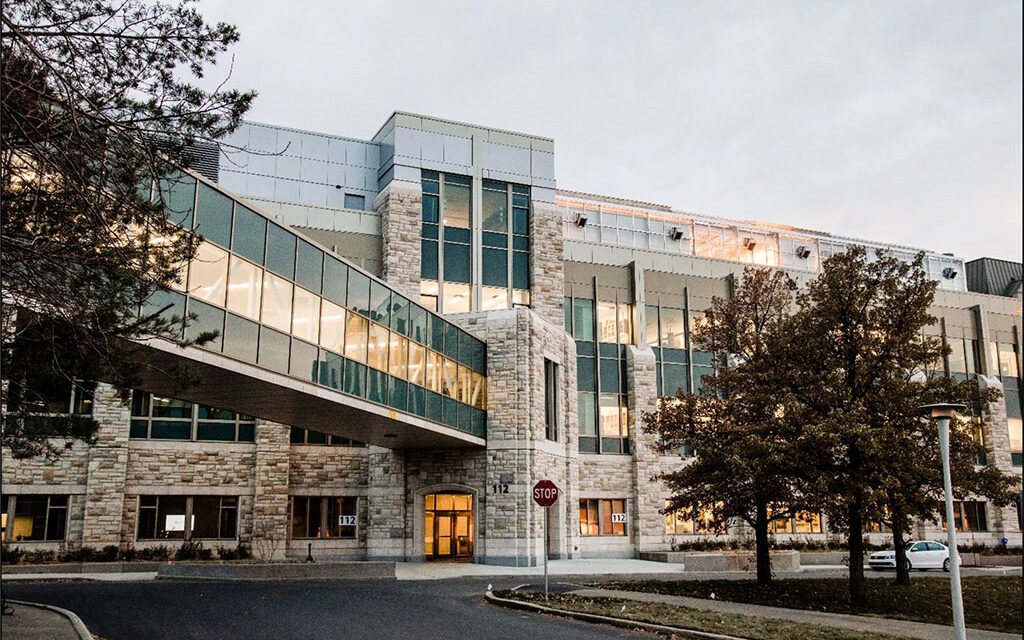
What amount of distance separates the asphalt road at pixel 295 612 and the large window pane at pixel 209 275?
5.91 meters

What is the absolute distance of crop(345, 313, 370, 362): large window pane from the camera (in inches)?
872

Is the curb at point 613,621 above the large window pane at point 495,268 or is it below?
below

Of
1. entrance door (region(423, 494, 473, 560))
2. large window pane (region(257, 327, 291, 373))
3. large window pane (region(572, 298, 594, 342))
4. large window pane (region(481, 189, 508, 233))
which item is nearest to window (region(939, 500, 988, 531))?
large window pane (region(572, 298, 594, 342))

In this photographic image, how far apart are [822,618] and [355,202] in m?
28.8

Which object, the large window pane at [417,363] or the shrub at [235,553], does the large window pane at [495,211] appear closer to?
the large window pane at [417,363]

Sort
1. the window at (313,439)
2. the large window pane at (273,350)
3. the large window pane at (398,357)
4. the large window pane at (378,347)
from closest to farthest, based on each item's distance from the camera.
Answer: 1. the large window pane at (273,350)
2. the large window pane at (378,347)
3. the large window pane at (398,357)
4. the window at (313,439)

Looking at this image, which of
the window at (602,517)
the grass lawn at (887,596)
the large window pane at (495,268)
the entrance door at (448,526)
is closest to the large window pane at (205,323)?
the grass lawn at (887,596)

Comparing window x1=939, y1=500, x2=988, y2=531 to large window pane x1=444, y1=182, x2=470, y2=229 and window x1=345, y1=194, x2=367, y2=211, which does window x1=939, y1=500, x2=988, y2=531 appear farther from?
window x1=345, y1=194, x2=367, y2=211

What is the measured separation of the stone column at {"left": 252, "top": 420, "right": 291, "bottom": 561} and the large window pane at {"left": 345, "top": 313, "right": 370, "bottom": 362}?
39.1 ft

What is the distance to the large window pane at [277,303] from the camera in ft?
61.0

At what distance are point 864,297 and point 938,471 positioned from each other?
14.3ft

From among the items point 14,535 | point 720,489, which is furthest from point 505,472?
point 14,535

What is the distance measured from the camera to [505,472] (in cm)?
3117

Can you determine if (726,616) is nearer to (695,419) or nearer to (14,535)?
(695,419)
